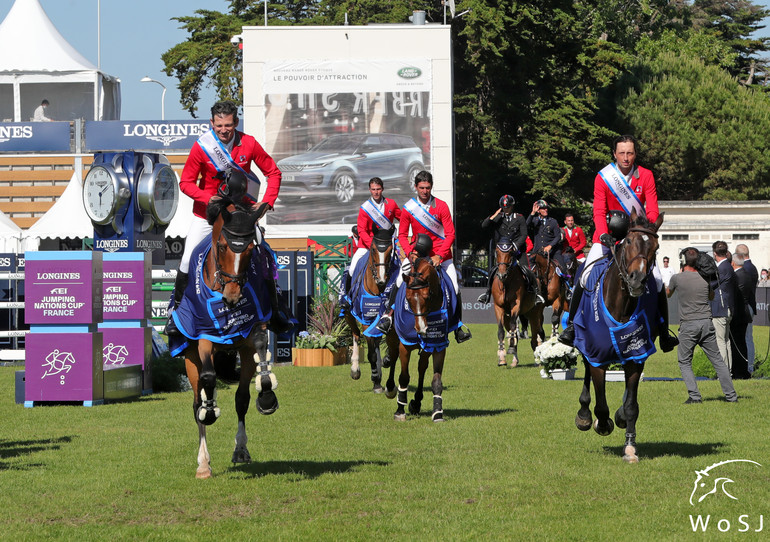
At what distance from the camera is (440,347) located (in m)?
13.6

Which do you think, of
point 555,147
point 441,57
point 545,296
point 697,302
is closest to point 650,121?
point 555,147

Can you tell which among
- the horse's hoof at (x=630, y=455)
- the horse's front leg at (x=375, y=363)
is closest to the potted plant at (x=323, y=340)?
the horse's front leg at (x=375, y=363)

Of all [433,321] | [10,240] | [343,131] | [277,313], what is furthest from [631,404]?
[343,131]

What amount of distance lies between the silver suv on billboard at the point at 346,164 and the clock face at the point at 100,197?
22.0 metres

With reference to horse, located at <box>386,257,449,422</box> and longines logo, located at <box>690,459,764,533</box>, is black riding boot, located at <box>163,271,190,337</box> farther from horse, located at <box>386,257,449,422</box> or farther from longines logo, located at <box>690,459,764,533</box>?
longines logo, located at <box>690,459,764,533</box>

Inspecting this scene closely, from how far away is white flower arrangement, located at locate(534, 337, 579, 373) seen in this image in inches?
730

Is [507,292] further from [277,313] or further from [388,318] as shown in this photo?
[277,313]

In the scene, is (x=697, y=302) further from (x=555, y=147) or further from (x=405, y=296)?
(x=555, y=147)

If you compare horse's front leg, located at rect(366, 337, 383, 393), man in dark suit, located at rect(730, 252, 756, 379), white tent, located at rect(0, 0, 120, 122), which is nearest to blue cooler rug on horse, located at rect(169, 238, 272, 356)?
horse's front leg, located at rect(366, 337, 383, 393)

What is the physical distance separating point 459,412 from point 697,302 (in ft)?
13.0

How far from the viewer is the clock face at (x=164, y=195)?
19266 mm

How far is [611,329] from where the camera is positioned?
10.4m

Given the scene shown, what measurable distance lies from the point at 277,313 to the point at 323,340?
494 inches

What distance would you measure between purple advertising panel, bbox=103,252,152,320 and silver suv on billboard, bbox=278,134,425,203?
23.2m
